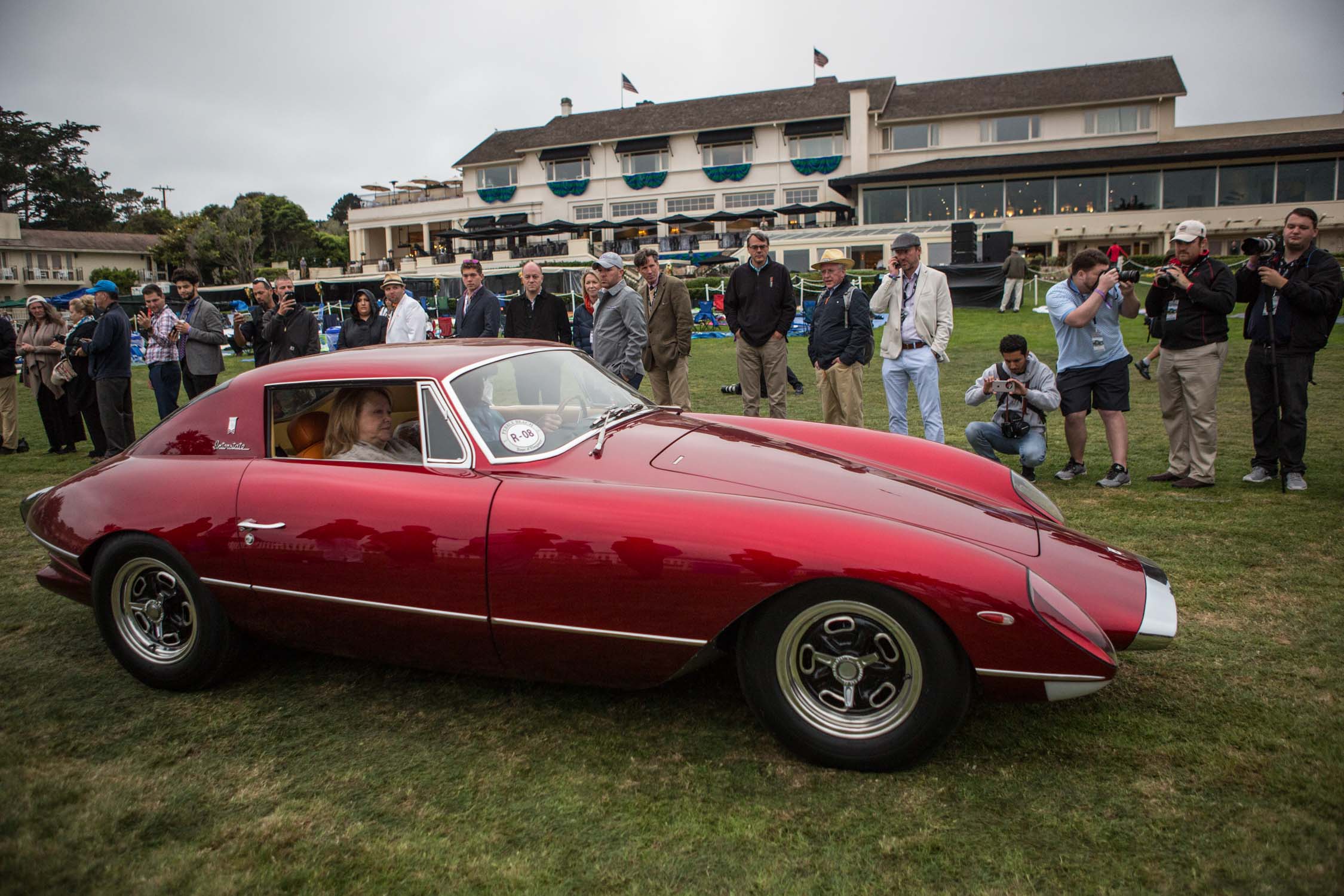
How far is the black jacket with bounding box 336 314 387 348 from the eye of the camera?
798cm

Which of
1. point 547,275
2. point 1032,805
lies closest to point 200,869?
point 1032,805

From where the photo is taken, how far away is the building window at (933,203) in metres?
40.4

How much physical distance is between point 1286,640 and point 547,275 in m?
28.4

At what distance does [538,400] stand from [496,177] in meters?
59.3

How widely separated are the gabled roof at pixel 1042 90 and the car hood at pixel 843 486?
1897 inches

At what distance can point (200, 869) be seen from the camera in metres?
2.37

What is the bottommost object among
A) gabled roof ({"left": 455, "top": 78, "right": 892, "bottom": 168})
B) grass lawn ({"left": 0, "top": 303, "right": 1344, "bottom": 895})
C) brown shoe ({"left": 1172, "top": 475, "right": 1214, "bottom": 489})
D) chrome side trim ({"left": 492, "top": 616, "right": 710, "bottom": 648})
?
grass lawn ({"left": 0, "top": 303, "right": 1344, "bottom": 895})

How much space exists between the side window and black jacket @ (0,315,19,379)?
28.1 feet

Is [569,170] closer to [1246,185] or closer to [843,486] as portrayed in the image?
[1246,185]

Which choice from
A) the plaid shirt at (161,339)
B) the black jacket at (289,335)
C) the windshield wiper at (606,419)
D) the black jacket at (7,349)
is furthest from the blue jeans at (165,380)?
the windshield wiper at (606,419)

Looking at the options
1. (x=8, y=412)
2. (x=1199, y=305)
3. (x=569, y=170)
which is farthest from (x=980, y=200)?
(x=8, y=412)

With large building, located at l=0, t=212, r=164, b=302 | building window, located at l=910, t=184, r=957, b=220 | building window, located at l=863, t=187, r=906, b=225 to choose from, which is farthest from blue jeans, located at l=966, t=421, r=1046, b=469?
large building, located at l=0, t=212, r=164, b=302

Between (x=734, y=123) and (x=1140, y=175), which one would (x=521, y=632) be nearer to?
(x=1140, y=175)

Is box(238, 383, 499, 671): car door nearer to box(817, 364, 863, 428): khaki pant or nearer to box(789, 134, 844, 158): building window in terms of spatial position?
box(817, 364, 863, 428): khaki pant
